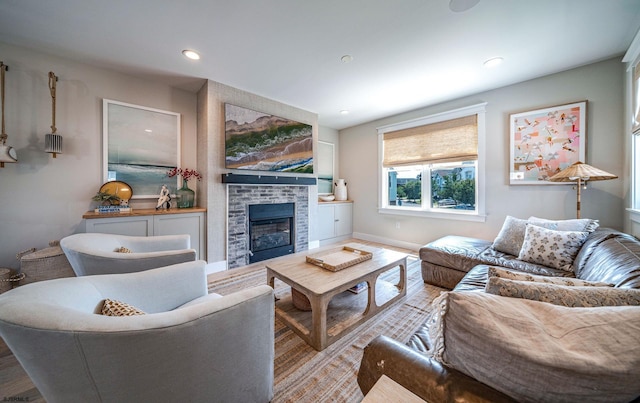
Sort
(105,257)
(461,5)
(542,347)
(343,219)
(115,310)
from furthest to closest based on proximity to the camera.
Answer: (343,219) → (461,5) → (105,257) → (115,310) → (542,347)

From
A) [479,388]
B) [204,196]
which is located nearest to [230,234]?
[204,196]

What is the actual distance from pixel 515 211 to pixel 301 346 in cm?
327

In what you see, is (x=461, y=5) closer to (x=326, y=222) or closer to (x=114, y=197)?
(x=326, y=222)

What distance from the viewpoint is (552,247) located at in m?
1.96

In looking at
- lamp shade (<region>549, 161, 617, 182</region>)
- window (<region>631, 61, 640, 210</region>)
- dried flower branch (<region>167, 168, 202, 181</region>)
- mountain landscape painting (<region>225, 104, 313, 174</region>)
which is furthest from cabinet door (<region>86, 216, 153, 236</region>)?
window (<region>631, 61, 640, 210</region>)

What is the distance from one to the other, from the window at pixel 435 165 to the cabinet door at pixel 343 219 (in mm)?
793

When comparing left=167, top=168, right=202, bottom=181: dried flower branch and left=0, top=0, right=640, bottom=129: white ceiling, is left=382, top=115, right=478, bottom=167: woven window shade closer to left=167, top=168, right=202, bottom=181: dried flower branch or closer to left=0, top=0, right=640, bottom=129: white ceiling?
left=0, top=0, right=640, bottom=129: white ceiling

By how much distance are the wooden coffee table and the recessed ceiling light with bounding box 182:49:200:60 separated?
2362 mm

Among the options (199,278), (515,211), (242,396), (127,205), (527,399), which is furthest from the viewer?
(515,211)

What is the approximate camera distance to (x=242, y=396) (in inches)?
37.4

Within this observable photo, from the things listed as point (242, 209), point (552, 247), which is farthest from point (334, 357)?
point (242, 209)

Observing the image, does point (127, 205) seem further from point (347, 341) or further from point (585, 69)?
point (585, 69)

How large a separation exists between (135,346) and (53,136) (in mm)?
2968

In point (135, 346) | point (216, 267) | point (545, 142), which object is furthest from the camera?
point (216, 267)
